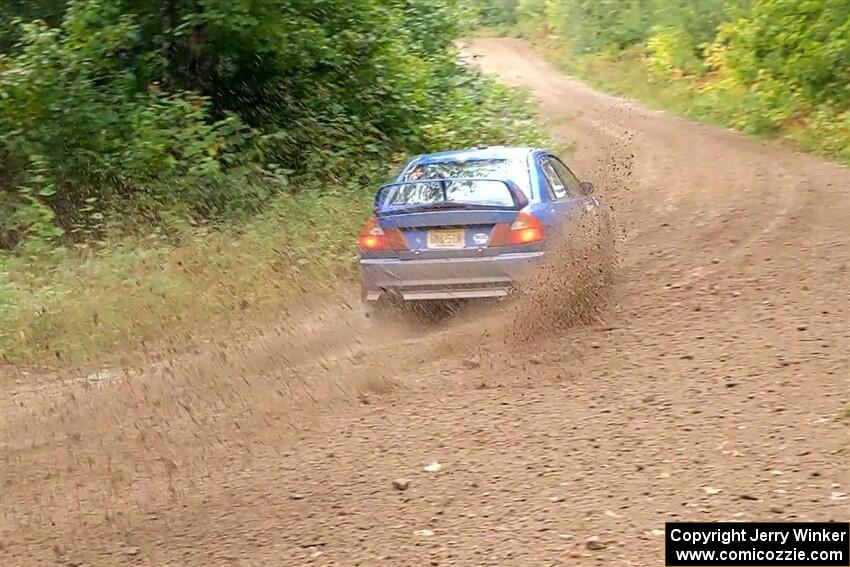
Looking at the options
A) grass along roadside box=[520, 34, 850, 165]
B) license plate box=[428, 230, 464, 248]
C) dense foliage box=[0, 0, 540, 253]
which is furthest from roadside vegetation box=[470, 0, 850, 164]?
license plate box=[428, 230, 464, 248]

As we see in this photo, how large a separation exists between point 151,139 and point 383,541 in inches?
368

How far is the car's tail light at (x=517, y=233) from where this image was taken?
8.87m

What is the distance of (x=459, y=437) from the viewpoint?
20.6 ft

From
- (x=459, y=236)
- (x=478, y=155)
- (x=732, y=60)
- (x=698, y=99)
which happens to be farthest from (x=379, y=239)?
(x=698, y=99)

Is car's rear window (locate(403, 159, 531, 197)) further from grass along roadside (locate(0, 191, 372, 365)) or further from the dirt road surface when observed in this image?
grass along roadside (locate(0, 191, 372, 365))

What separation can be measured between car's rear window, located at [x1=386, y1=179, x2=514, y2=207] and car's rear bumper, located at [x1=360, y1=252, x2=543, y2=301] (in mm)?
538

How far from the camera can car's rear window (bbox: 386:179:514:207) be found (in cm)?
909

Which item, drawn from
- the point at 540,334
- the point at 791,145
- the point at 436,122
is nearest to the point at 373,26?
the point at 436,122

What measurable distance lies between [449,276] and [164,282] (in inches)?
124

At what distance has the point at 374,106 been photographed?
645 inches

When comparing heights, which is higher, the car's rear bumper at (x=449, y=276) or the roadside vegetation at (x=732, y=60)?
the car's rear bumper at (x=449, y=276)

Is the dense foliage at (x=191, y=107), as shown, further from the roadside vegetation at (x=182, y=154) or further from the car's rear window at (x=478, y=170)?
the car's rear window at (x=478, y=170)

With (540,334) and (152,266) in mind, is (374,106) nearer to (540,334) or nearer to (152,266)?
(152,266)

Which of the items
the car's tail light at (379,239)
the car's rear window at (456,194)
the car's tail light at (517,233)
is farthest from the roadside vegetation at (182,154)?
the car's tail light at (517,233)
